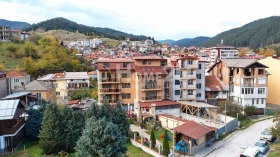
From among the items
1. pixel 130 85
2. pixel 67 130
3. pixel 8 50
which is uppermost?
pixel 8 50

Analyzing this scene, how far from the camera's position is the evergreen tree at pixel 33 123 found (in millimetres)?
28062

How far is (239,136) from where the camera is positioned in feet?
95.6

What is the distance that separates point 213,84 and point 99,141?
102 feet

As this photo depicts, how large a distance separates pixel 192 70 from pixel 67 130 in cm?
2342

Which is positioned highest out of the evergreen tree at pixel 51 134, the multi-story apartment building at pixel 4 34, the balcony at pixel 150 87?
the multi-story apartment building at pixel 4 34

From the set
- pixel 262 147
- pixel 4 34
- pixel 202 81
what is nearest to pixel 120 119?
pixel 262 147

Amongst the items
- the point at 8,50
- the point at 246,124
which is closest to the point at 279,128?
the point at 246,124

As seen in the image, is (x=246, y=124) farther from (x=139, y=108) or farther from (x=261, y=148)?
(x=139, y=108)

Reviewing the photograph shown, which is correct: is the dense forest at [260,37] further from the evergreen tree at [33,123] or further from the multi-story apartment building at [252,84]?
the evergreen tree at [33,123]

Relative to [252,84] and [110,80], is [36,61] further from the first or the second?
[252,84]

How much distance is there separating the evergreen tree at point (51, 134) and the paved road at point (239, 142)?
49.4 ft

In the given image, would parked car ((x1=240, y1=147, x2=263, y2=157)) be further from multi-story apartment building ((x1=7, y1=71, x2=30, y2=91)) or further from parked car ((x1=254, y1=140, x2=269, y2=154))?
multi-story apartment building ((x1=7, y1=71, x2=30, y2=91))

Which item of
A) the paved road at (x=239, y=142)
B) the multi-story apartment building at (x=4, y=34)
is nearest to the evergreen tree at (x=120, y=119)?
the paved road at (x=239, y=142)

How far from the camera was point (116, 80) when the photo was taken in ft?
124
